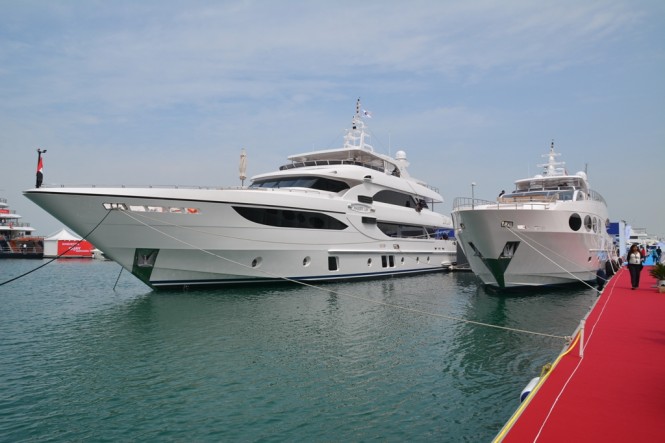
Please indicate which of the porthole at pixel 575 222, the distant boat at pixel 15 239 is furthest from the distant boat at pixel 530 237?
the distant boat at pixel 15 239

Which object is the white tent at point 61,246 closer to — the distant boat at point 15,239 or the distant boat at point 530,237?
the distant boat at point 15,239

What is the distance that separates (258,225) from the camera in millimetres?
16312

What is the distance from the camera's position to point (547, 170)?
26.0 metres

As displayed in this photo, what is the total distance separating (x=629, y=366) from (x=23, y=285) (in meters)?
24.2

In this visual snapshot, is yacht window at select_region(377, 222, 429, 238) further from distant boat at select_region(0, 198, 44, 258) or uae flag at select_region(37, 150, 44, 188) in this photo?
distant boat at select_region(0, 198, 44, 258)

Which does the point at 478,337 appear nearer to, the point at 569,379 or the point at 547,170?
the point at 569,379

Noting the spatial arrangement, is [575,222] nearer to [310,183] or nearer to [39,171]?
[310,183]

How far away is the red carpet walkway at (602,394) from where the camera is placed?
10.9 ft

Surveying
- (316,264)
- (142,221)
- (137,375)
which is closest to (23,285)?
(142,221)

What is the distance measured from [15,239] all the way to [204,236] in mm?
54730

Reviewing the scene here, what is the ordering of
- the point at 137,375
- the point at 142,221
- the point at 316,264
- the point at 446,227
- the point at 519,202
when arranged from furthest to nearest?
the point at 446,227, the point at 316,264, the point at 519,202, the point at 142,221, the point at 137,375

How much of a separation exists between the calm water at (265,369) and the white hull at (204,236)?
2.04m

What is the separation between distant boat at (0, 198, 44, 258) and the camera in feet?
Answer: 163

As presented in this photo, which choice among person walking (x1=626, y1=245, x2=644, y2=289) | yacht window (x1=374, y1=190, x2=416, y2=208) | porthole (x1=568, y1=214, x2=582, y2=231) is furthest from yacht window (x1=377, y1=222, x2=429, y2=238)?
person walking (x1=626, y1=245, x2=644, y2=289)
